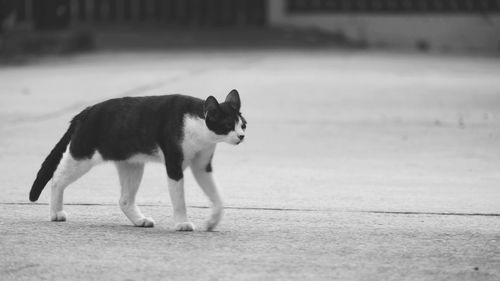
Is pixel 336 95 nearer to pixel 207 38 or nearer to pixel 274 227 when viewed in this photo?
pixel 274 227

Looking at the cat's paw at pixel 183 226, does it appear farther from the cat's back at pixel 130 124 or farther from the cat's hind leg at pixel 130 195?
the cat's back at pixel 130 124

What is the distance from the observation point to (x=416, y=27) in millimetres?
23234

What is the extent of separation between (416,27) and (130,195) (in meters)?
17.6

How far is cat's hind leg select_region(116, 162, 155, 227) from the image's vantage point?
20.7ft

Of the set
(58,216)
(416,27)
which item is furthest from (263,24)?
(58,216)

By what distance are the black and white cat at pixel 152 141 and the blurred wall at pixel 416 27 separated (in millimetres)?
17132

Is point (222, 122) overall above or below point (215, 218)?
above

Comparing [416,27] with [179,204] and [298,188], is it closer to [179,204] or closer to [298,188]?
[298,188]

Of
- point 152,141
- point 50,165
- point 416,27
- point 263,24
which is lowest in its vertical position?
point 263,24

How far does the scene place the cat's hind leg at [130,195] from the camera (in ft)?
20.7

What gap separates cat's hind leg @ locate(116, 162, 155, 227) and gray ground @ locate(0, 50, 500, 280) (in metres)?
0.09

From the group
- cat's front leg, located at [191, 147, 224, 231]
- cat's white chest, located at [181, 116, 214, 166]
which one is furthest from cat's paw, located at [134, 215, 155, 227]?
cat's white chest, located at [181, 116, 214, 166]

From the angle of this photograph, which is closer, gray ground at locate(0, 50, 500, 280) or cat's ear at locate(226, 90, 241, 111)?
gray ground at locate(0, 50, 500, 280)

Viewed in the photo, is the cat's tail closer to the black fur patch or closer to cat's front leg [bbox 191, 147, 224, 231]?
the black fur patch
